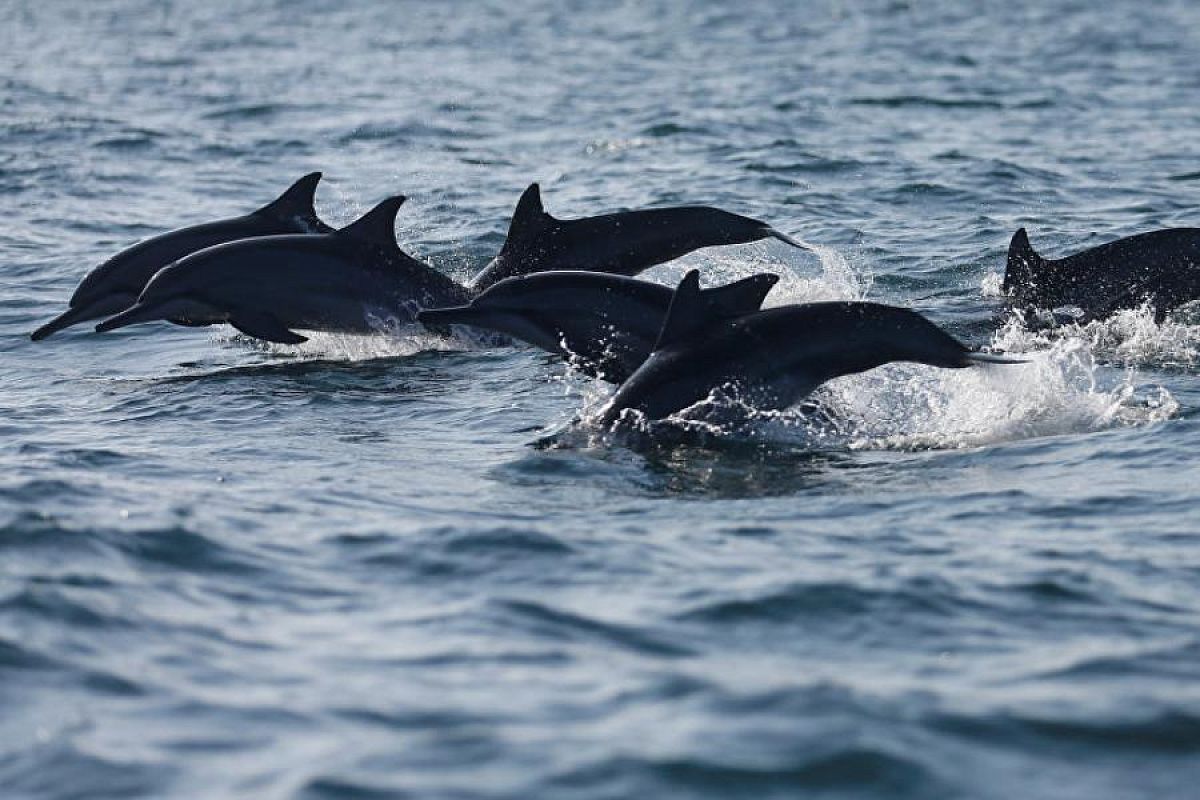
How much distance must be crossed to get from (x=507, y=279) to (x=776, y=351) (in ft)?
9.12

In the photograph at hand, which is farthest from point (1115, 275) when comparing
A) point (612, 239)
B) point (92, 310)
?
point (92, 310)

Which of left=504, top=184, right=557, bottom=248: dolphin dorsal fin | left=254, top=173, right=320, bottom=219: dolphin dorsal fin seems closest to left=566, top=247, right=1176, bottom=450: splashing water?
left=504, top=184, right=557, bottom=248: dolphin dorsal fin

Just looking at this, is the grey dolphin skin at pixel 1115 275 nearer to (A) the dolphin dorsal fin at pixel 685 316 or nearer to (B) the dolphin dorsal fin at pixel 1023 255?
(B) the dolphin dorsal fin at pixel 1023 255

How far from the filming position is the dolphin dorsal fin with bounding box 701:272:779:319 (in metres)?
11.6

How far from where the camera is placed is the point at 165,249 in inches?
634

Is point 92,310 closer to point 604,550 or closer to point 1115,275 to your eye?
point 604,550

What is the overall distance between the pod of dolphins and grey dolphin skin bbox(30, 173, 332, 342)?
0.04ft

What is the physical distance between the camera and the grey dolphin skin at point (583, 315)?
12844 mm

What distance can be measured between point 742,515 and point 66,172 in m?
18.0

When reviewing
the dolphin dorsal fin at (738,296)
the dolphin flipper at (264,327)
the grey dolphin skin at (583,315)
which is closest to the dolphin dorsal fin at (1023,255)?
the grey dolphin skin at (583,315)

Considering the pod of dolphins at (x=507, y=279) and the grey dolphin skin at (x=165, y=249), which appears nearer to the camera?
the pod of dolphins at (x=507, y=279)

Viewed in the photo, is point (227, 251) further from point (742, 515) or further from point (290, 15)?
point (290, 15)

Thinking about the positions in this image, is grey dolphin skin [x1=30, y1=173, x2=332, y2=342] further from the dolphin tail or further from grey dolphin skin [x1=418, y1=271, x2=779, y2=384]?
grey dolphin skin [x1=418, y1=271, x2=779, y2=384]

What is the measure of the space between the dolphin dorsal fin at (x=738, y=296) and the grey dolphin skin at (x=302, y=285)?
403cm
